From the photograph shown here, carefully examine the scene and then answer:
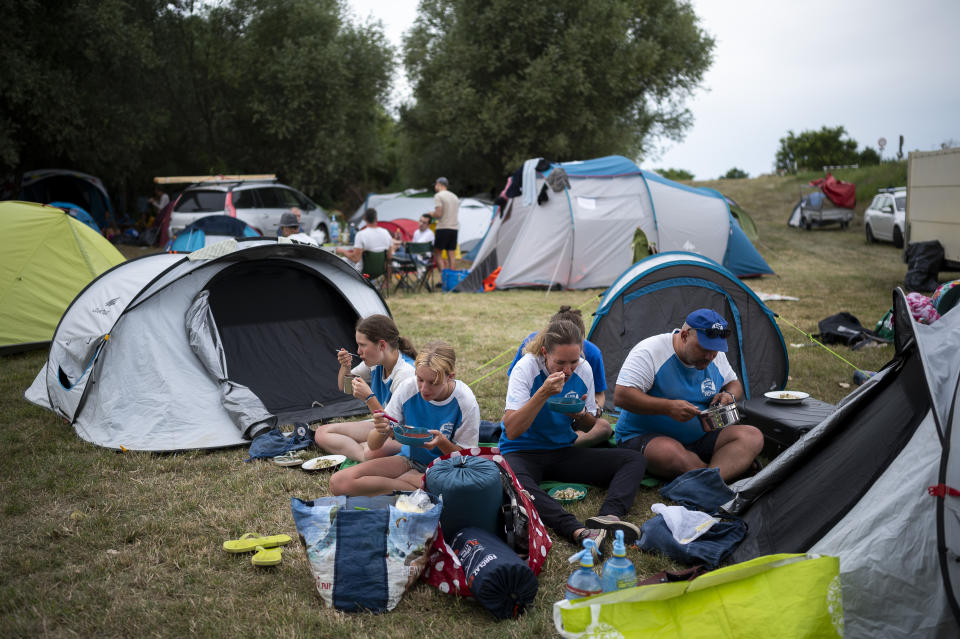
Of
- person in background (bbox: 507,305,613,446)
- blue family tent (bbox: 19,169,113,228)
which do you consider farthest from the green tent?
blue family tent (bbox: 19,169,113,228)

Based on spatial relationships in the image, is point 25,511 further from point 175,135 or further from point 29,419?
point 175,135

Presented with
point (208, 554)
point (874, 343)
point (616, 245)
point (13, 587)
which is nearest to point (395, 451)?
point (208, 554)

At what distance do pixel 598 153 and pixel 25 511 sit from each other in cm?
1969

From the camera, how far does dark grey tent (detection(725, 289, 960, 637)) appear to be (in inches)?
99.3

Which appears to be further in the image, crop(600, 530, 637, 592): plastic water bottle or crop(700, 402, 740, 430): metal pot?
crop(700, 402, 740, 430): metal pot

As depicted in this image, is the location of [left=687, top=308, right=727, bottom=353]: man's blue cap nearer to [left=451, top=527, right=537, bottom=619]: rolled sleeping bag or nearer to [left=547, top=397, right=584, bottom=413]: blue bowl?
[left=547, top=397, right=584, bottom=413]: blue bowl

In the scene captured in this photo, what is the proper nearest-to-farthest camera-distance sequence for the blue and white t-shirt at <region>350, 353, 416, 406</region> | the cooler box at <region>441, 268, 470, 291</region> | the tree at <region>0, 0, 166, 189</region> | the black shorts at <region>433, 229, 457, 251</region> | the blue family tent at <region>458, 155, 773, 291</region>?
the blue and white t-shirt at <region>350, 353, 416, 406</region>, the blue family tent at <region>458, 155, 773, 291</region>, the cooler box at <region>441, 268, 470, 291</region>, the black shorts at <region>433, 229, 457, 251</region>, the tree at <region>0, 0, 166, 189</region>

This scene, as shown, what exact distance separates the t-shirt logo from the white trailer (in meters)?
8.73

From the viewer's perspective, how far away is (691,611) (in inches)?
101

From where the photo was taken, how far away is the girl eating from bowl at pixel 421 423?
3653 millimetres

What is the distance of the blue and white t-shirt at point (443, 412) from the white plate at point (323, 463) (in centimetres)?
112

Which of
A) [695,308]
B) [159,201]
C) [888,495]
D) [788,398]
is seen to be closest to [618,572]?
[888,495]

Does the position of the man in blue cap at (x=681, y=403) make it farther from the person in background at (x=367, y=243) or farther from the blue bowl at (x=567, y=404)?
the person in background at (x=367, y=243)

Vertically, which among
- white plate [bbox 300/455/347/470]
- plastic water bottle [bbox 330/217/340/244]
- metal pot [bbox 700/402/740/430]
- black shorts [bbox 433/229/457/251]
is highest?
plastic water bottle [bbox 330/217/340/244]
